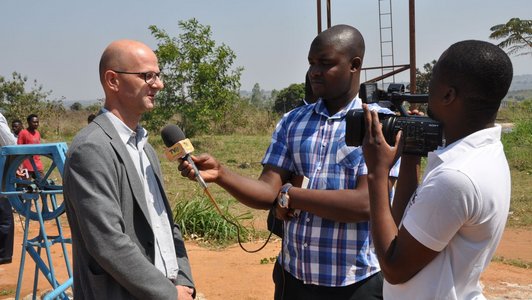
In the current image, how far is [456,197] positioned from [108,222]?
1.23m

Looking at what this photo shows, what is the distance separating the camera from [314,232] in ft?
8.49

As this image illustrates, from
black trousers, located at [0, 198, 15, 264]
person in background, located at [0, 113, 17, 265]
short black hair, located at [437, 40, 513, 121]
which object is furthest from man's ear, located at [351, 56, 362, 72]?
black trousers, located at [0, 198, 15, 264]

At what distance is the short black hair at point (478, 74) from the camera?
1.77m

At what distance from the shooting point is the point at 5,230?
6.29 meters

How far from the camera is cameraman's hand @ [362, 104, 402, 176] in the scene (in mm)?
1915

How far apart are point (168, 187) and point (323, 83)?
998 cm

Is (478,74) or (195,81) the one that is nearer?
(478,74)

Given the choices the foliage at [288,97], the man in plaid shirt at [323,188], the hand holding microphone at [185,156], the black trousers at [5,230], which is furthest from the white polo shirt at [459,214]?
the foliage at [288,97]

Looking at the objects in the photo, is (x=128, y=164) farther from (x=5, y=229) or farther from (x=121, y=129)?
(x=5, y=229)

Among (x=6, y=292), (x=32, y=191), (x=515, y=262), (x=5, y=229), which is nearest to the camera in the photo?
(x=32, y=191)

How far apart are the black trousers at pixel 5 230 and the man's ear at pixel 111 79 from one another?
14.1ft

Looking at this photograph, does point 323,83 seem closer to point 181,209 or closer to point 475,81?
point 475,81

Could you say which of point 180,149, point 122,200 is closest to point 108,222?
point 122,200

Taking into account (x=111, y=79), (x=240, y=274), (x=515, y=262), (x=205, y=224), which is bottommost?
(x=515, y=262)
